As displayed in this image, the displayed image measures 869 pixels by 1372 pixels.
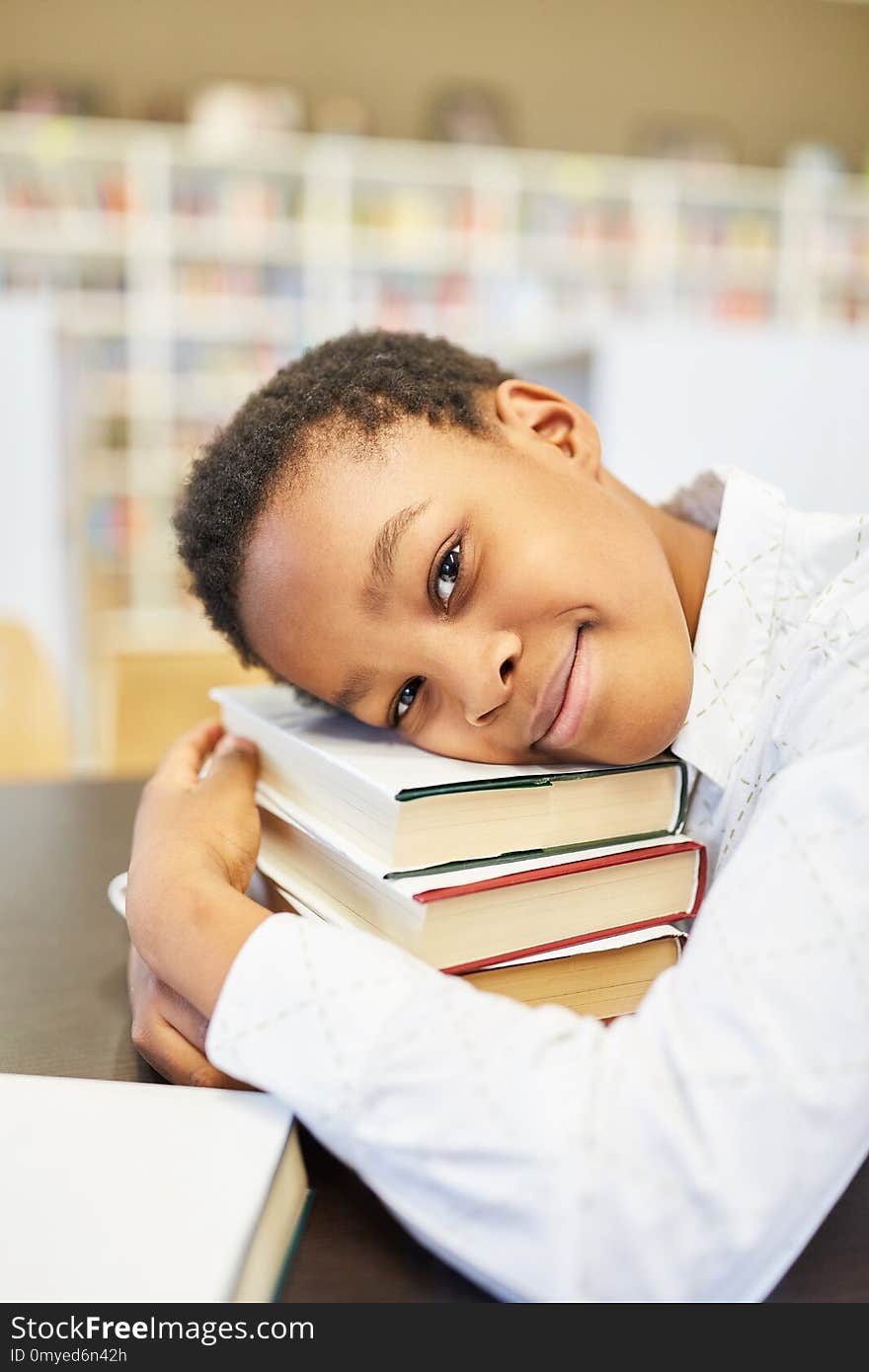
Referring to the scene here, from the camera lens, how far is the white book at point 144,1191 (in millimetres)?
308

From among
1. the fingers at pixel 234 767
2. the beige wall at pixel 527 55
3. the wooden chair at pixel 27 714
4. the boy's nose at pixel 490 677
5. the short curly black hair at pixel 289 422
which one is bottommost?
the wooden chair at pixel 27 714

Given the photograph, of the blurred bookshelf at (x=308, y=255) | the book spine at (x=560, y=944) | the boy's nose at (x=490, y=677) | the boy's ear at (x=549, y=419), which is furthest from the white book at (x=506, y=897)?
the blurred bookshelf at (x=308, y=255)

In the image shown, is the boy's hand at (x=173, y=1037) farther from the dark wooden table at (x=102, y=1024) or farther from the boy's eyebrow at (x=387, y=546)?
the boy's eyebrow at (x=387, y=546)

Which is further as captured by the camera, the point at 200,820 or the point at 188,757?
the point at 188,757

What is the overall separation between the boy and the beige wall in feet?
17.2

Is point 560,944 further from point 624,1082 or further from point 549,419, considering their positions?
point 549,419

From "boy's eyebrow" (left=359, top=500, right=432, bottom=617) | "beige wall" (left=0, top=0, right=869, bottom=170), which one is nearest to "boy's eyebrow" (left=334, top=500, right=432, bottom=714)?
"boy's eyebrow" (left=359, top=500, right=432, bottom=617)

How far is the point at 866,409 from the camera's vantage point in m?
1.30

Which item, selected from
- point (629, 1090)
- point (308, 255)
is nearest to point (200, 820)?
point (629, 1090)

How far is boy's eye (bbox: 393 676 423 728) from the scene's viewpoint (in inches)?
24.3

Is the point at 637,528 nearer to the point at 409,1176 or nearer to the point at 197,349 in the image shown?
the point at 409,1176

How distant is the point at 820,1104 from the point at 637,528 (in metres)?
0.37

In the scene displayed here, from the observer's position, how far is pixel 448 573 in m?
0.58

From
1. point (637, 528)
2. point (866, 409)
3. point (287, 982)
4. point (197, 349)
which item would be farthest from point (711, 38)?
point (287, 982)
